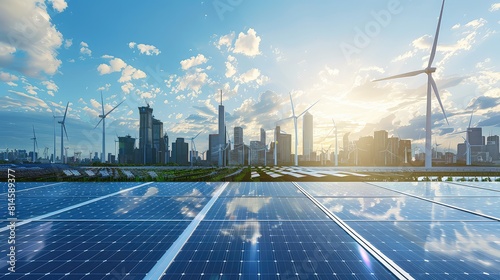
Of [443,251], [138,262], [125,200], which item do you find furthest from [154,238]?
[443,251]

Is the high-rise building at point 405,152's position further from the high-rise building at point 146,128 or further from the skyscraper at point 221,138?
the high-rise building at point 146,128

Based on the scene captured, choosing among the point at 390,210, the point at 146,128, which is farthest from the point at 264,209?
the point at 146,128

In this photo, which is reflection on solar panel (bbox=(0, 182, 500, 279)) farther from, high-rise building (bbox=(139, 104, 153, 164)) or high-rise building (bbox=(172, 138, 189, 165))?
high-rise building (bbox=(172, 138, 189, 165))

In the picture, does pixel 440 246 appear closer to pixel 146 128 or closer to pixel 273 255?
pixel 273 255

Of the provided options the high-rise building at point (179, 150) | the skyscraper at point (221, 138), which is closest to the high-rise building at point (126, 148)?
the high-rise building at point (179, 150)

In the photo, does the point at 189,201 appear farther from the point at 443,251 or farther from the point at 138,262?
the point at 443,251

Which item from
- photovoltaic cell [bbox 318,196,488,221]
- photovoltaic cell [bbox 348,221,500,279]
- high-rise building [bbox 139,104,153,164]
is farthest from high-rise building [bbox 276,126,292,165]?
photovoltaic cell [bbox 348,221,500,279]
